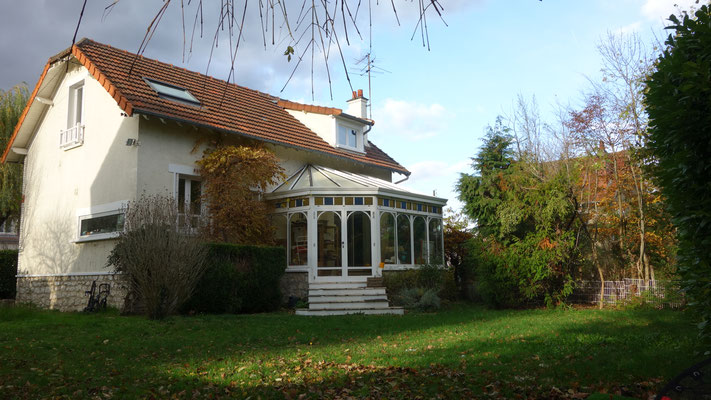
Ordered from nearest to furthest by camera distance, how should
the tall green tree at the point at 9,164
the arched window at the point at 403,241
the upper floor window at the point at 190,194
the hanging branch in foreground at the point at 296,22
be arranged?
1. the hanging branch in foreground at the point at 296,22
2. the upper floor window at the point at 190,194
3. the arched window at the point at 403,241
4. the tall green tree at the point at 9,164

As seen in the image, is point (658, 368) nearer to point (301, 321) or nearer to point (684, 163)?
point (684, 163)

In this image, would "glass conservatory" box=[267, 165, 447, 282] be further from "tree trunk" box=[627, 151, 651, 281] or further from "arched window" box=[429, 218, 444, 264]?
"tree trunk" box=[627, 151, 651, 281]

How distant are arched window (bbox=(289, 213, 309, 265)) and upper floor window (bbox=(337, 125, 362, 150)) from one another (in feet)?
17.1

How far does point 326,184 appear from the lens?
16344mm

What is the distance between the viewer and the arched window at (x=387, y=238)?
1598 cm

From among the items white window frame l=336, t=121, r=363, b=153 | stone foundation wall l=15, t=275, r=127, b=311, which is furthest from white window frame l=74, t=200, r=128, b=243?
white window frame l=336, t=121, r=363, b=153

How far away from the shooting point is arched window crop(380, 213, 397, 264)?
1598cm

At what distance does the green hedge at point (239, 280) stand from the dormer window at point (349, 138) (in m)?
6.98

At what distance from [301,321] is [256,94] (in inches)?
469

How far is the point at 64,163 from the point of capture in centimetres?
1623

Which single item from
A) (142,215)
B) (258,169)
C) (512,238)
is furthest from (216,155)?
(512,238)

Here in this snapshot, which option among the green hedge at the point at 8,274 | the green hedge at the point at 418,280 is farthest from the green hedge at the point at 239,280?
the green hedge at the point at 8,274

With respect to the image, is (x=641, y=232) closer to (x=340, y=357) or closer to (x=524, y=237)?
(x=524, y=237)

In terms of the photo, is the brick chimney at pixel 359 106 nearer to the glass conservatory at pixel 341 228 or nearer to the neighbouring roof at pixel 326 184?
the neighbouring roof at pixel 326 184
